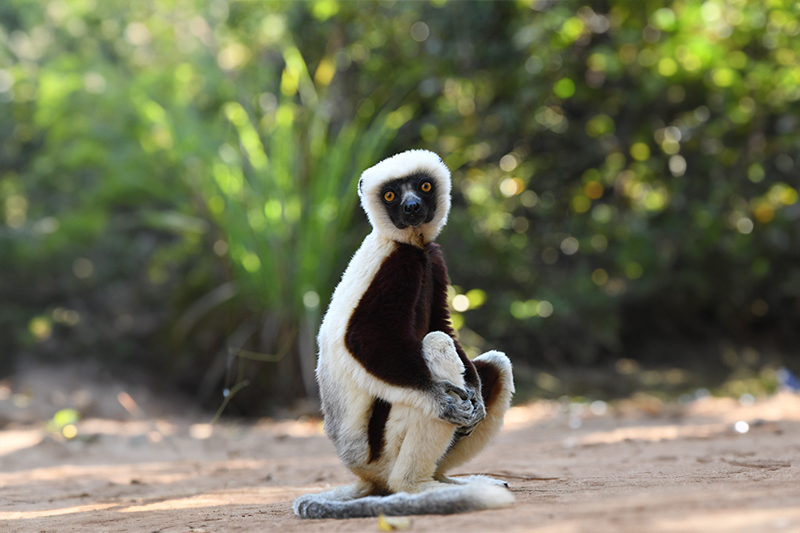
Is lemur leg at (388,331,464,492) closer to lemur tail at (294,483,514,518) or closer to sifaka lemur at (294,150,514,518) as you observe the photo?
sifaka lemur at (294,150,514,518)

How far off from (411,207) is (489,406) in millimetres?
967

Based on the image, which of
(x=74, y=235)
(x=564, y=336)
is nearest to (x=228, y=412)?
(x=74, y=235)

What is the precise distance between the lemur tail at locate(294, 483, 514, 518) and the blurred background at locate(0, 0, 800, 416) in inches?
158

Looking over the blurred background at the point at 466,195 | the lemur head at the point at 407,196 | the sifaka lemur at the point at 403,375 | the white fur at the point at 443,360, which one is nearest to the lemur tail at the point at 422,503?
the sifaka lemur at the point at 403,375

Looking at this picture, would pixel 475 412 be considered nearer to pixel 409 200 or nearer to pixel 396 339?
pixel 396 339

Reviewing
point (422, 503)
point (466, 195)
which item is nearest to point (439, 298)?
point (422, 503)

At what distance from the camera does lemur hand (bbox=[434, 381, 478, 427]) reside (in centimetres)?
252

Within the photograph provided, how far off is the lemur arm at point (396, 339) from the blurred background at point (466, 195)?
400 cm

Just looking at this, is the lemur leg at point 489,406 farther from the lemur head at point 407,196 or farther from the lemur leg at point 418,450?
the lemur head at point 407,196

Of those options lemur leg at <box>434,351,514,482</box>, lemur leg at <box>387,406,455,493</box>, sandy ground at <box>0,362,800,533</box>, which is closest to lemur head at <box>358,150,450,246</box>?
lemur leg at <box>434,351,514,482</box>

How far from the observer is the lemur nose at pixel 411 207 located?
2736mm

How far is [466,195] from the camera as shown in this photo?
8.23 metres

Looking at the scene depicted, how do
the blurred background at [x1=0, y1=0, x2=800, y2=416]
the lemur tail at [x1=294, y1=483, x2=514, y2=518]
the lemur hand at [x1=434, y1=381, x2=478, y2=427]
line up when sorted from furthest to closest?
the blurred background at [x1=0, y1=0, x2=800, y2=416]
the lemur hand at [x1=434, y1=381, x2=478, y2=427]
the lemur tail at [x1=294, y1=483, x2=514, y2=518]

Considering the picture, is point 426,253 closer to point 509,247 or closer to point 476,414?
point 476,414
